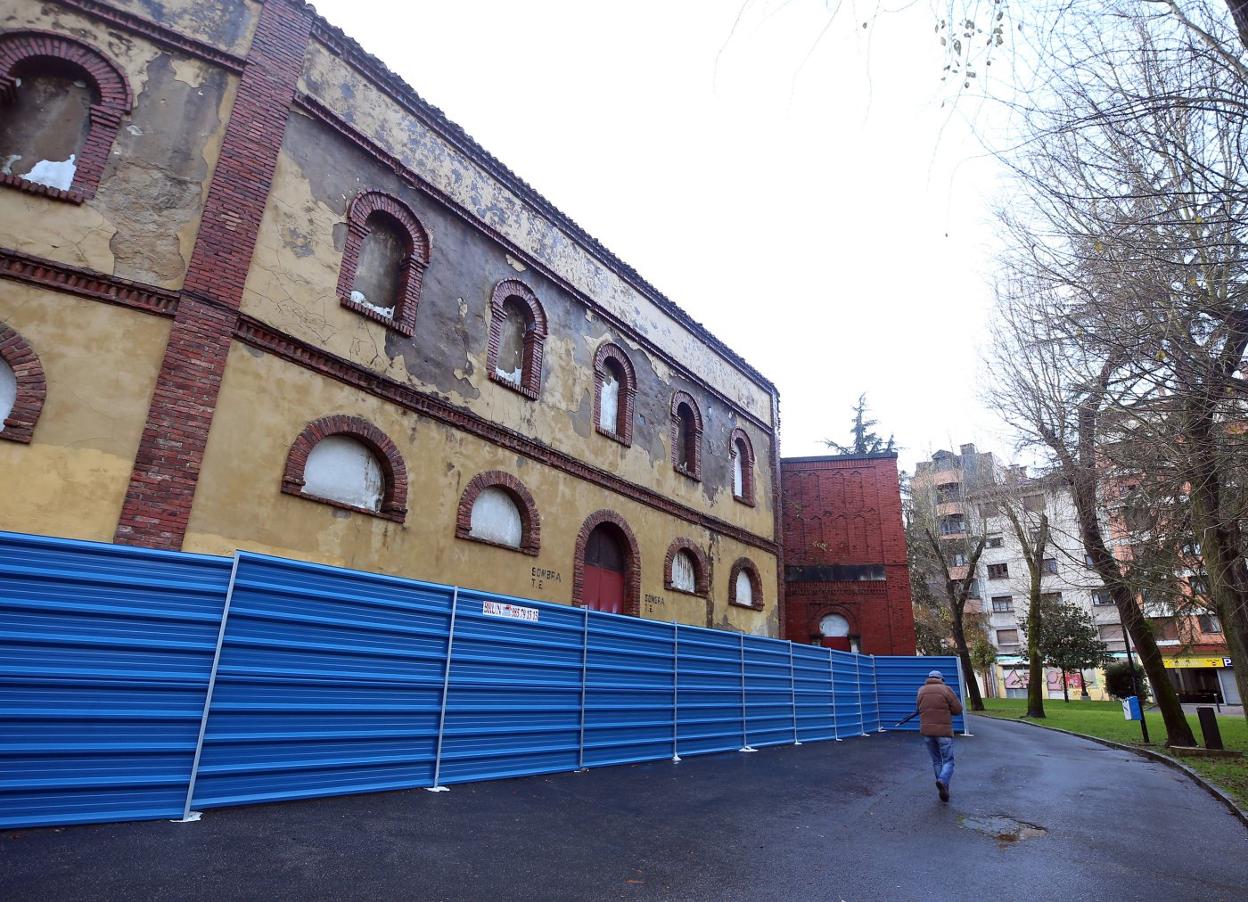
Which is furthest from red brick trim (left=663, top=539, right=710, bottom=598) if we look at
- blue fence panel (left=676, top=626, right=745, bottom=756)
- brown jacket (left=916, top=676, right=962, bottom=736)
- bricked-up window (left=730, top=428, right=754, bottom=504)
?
brown jacket (left=916, top=676, right=962, bottom=736)

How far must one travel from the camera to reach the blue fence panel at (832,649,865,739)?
16.2 metres

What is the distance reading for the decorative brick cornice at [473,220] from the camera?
410 inches

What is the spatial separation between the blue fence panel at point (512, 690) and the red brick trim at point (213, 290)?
3.60 m

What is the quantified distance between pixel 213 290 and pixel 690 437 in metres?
12.0

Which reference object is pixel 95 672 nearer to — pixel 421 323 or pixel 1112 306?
pixel 421 323

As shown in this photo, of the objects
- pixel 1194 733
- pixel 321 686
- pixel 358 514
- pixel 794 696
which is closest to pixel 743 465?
pixel 794 696

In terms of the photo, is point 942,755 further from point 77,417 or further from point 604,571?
point 77,417

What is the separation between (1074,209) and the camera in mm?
7344

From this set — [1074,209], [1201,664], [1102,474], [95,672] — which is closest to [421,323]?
[95,672]

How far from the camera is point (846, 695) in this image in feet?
54.9

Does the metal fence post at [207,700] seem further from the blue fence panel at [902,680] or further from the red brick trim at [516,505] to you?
the blue fence panel at [902,680]

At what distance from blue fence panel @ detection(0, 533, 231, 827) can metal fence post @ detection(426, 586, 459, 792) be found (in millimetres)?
2346

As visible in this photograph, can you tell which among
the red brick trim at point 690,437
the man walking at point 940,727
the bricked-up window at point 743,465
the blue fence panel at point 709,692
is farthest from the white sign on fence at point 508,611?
the bricked-up window at point 743,465

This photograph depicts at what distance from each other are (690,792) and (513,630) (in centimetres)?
274
